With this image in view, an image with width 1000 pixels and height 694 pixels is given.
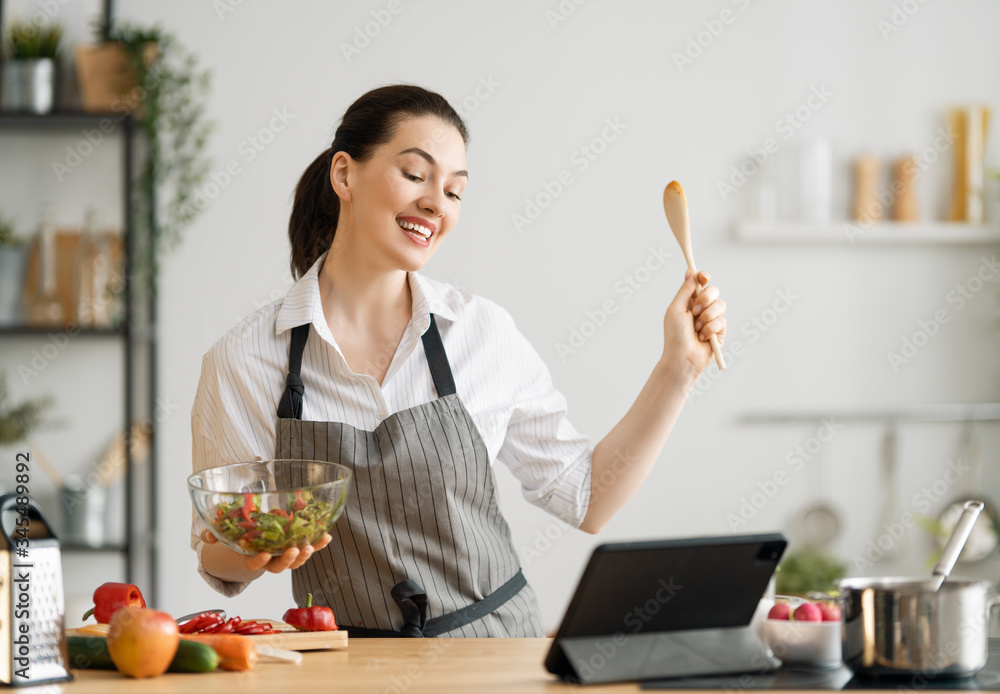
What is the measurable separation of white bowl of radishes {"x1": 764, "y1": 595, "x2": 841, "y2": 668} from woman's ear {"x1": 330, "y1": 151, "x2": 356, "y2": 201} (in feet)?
3.58

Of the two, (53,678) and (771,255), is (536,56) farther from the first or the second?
(53,678)

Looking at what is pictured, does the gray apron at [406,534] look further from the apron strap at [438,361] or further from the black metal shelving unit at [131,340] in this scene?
the black metal shelving unit at [131,340]

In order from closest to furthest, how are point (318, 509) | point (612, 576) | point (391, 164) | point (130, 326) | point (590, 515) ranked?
1. point (612, 576)
2. point (318, 509)
3. point (391, 164)
4. point (590, 515)
5. point (130, 326)

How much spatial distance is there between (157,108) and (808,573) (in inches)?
101

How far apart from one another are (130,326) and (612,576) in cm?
238

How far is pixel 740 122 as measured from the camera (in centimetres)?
317

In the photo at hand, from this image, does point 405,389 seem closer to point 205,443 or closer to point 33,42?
point 205,443

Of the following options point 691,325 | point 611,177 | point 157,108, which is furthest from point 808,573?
point 157,108

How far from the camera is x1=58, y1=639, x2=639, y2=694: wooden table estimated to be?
1.09 meters

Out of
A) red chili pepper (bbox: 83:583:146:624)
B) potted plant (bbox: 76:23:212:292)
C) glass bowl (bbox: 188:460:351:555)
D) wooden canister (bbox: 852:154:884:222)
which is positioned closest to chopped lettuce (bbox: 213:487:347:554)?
glass bowl (bbox: 188:460:351:555)

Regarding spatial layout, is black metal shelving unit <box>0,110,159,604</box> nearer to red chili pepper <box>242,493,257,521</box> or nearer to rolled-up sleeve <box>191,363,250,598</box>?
rolled-up sleeve <box>191,363,250,598</box>

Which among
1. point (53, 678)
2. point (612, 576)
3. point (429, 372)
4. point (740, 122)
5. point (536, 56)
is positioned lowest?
point (53, 678)

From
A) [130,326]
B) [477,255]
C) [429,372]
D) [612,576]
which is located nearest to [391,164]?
[429,372]

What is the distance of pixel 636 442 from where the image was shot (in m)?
1.75
